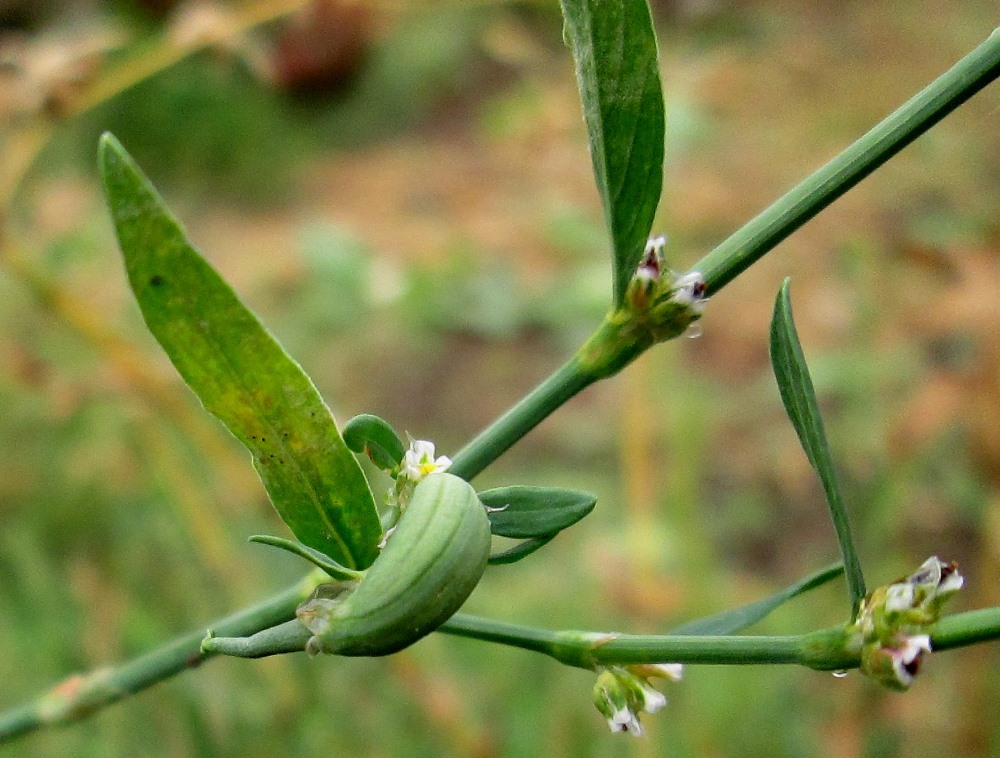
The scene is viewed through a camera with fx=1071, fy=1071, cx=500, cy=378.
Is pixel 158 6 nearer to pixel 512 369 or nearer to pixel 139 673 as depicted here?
pixel 512 369

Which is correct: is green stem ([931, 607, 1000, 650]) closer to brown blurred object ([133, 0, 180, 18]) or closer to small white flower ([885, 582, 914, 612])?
small white flower ([885, 582, 914, 612])

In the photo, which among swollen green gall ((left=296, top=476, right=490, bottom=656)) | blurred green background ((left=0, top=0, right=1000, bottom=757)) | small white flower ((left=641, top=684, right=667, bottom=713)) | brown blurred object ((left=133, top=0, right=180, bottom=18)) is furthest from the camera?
brown blurred object ((left=133, top=0, right=180, bottom=18))

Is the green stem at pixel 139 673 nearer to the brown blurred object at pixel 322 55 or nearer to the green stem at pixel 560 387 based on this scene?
the green stem at pixel 560 387

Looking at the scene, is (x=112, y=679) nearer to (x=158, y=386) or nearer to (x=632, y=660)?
(x=632, y=660)

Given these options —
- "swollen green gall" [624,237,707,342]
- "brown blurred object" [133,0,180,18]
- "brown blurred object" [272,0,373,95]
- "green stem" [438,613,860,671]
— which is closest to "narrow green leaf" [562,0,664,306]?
"swollen green gall" [624,237,707,342]

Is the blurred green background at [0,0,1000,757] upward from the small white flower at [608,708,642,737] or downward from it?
upward

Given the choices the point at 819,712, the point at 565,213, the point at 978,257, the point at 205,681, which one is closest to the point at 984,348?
the point at 978,257
